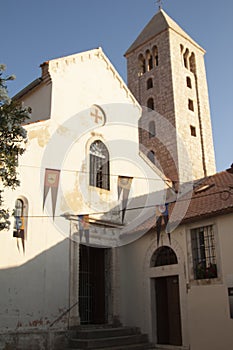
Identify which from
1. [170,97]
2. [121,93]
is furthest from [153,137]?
[121,93]

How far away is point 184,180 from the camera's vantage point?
2464cm

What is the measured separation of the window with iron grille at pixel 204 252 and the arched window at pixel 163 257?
1173mm

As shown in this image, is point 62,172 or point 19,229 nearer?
point 19,229

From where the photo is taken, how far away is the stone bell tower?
25.8 m

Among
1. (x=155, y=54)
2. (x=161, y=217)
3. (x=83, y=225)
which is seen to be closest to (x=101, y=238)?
(x=83, y=225)

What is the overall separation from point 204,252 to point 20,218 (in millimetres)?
6179

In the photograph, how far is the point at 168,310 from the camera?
14195mm

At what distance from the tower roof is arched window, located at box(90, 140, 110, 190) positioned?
16339mm

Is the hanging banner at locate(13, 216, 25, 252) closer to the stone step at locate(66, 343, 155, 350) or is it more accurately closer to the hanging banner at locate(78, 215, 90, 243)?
the hanging banner at locate(78, 215, 90, 243)

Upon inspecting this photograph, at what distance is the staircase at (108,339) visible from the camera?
12570mm

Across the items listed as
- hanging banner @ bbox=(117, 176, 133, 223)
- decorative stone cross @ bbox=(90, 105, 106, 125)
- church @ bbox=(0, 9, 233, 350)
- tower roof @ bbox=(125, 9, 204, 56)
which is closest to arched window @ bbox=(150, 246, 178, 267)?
church @ bbox=(0, 9, 233, 350)

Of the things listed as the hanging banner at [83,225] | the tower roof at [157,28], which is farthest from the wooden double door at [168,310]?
the tower roof at [157,28]

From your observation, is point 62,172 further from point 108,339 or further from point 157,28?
point 157,28

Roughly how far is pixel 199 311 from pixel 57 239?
5.29 meters
